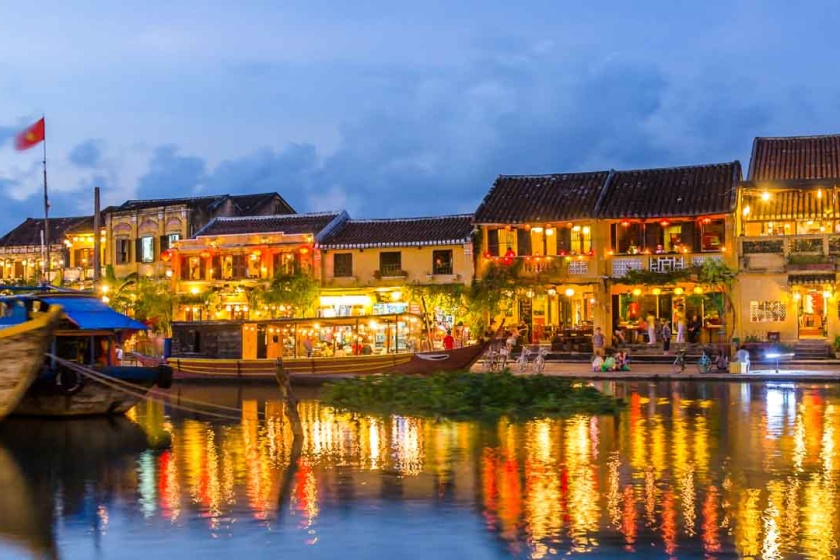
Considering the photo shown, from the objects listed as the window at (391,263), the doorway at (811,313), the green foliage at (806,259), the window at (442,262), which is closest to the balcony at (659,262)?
the green foliage at (806,259)

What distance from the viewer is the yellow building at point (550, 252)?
45000 mm

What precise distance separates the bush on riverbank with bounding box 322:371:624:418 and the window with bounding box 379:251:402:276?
1926cm

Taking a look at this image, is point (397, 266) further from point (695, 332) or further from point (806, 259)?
point (806, 259)

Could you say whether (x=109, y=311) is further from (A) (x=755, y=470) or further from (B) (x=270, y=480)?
(A) (x=755, y=470)

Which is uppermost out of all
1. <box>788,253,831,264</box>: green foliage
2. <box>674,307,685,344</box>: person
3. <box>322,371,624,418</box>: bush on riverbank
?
<box>788,253,831,264</box>: green foliage

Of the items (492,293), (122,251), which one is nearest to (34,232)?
(122,251)

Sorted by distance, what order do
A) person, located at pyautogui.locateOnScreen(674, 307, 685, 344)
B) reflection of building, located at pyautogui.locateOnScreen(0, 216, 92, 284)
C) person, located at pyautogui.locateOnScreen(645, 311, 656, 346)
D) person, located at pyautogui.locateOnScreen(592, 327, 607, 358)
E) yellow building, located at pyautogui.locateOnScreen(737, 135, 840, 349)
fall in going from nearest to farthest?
yellow building, located at pyautogui.locateOnScreen(737, 135, 840, 349)
person, located at pyautogui.locateOnScreen(592, 327, 607, 358)
person, located at pyautogui.locateOnScreen(645, 311, 656, 346)
person, located at pyautogui.locateOnScreen(674, 307, 685, 344)
reflection of building, located at pyautogui.locateOnScreen(0, 216, 92, 284)

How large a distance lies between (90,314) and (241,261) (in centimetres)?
2432

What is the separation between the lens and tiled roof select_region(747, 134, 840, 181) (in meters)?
41.8

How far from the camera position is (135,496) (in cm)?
1642

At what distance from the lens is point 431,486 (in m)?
16.7

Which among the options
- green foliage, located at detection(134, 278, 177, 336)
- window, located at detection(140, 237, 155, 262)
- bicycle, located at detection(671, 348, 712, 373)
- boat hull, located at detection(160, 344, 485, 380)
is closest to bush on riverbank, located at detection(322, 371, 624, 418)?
boat hull, located at detection(160, 344, 485, 380)

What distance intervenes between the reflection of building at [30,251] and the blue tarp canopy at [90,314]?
35500mm

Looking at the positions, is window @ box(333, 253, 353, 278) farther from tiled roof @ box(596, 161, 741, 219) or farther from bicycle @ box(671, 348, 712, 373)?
bicycle @ box(671, 348, 712, 373)
